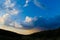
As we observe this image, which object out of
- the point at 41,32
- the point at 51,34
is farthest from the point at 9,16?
the point at 51,34

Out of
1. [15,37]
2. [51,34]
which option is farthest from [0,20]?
[51,34]

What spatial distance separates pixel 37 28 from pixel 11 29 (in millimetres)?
278

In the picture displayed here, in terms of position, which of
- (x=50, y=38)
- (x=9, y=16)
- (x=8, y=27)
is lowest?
(x=50, y=38)

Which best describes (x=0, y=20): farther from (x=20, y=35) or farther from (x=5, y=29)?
(x=20, y=35)

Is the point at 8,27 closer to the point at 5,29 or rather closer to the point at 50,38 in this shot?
the point at 5,29

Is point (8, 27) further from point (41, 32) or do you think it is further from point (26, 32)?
point (41, 32)

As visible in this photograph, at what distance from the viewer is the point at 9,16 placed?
5.48 ft

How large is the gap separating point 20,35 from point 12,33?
0.09 meters

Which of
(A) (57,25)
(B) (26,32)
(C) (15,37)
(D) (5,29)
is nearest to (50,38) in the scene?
(A) (57,25)

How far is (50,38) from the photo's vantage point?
66.4 inches

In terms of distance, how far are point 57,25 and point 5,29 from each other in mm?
554

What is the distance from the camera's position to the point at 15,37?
1.72m

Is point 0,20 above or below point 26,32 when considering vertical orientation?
above

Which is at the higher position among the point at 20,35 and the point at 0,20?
the point at 0,20
